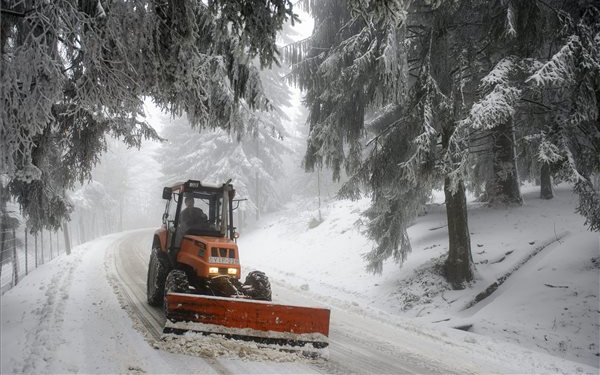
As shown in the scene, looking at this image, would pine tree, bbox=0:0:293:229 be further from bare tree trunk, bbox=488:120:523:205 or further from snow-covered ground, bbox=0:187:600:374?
bare tree trunk, bbox=488:120:523:205

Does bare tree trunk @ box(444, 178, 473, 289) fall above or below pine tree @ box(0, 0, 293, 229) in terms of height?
below

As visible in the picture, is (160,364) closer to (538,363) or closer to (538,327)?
(538,363)

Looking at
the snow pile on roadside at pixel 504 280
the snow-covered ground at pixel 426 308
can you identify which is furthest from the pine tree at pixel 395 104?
the snow-covered ground at pixel 426 308

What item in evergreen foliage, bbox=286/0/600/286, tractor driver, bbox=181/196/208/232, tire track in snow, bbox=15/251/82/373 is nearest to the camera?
tire track in snow, bbox=15/251/82/373

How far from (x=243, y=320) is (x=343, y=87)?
515cm

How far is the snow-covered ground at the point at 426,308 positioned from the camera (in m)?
4.78

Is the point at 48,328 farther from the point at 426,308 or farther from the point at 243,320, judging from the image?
the point at 426,308

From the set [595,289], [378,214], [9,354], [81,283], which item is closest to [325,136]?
[378,214]

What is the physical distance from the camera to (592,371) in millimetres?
5285

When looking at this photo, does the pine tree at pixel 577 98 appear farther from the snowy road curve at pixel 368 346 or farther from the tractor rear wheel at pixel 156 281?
the tractor rear wheel at pixel 156 281

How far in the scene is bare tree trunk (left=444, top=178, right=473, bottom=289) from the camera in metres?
8.65

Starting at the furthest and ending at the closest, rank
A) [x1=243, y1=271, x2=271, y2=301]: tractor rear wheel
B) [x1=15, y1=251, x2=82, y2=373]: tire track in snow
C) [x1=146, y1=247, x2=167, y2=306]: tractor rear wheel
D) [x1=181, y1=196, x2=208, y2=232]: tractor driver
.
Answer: [x1=181, y1=196, x2=208, y2=232]: tractor driver → [x1=146, y1=247, x2=167, y2=306]: tractor rear wheel → [x1=243, y1=271, x2=271, y2=301]: tractor rear wheel → [x1=15, y1=251, x2=82, y2=373]: tire track in snow

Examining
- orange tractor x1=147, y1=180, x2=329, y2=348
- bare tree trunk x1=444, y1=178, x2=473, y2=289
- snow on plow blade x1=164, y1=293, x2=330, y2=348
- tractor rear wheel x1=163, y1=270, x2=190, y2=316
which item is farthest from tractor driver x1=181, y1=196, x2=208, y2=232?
bare tree trunk x1=444, y1=178, x2=473, y2=289

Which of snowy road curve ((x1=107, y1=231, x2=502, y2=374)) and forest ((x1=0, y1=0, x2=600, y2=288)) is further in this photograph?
snowy road curve ((x1=107, y1=231, x2=502, y2=374))
